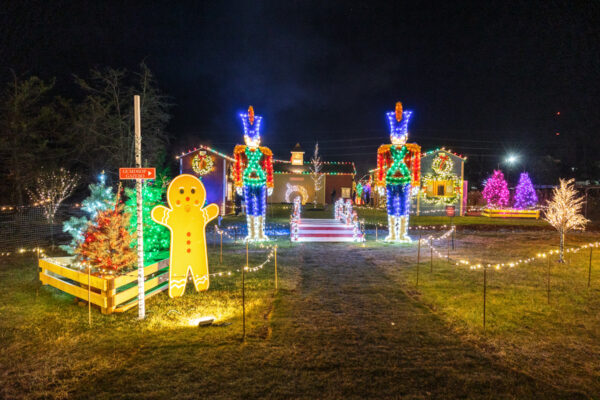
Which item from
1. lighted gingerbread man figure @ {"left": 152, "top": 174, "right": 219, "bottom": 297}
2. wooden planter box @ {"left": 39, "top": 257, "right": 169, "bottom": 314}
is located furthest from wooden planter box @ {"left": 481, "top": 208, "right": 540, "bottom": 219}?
wooden planter box @ {"left": 39, "top": 257, "right": 169, "bottom": 314}

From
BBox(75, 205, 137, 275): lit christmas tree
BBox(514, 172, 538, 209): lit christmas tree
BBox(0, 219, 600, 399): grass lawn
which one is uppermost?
BBox(514, 172, 538, 209): lit christmas tree

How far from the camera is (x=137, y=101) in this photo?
6406 millimetres

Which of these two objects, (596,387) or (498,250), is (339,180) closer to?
(498,250)

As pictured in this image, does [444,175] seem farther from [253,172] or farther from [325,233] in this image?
[253,172]

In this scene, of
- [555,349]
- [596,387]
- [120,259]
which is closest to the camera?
[596,387]

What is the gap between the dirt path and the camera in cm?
409

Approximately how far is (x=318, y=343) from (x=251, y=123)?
38.0ft

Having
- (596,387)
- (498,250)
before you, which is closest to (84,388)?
(596,387)

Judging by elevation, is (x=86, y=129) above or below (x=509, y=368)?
above

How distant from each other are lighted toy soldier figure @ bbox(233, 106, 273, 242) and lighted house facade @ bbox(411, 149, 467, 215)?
1811cm

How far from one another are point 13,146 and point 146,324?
23.6 meters

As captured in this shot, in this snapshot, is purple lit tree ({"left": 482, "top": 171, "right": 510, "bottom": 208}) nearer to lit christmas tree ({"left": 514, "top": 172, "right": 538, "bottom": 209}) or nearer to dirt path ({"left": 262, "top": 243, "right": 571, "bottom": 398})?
lit christmas tree ({"left": 514, "top": 172, "right": 538, "bottom": 209})

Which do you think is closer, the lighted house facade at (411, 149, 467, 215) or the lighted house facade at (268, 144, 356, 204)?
the lighted house facade at (411, 149, 467, 215)

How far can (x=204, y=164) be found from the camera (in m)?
29.8
